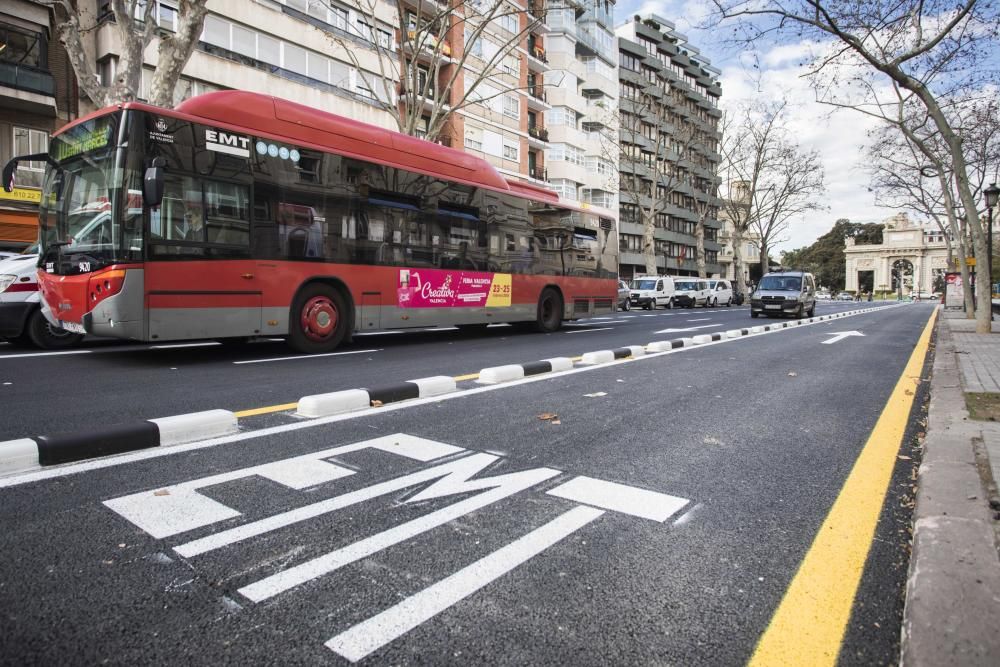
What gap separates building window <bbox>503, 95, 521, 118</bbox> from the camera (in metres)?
39.1

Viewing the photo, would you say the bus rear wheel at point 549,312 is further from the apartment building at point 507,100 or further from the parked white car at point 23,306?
the apartment building at point 507,100

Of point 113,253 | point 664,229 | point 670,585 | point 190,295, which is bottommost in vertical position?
point 670,585

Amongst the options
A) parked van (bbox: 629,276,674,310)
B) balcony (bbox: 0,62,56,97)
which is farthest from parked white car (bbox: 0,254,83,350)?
parked van (bbox: 629,276,674,310)

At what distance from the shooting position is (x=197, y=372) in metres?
7.19

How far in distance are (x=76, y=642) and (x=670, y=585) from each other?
1.88 metres

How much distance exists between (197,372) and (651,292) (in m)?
31.7

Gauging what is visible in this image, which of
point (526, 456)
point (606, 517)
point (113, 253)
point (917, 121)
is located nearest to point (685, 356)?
point (526, 456)

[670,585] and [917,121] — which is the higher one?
[917,121]

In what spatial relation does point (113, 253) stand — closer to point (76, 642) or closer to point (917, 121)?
point (76, 642)

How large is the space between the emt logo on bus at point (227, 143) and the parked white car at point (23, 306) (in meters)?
3.54

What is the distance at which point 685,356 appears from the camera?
9.35 m

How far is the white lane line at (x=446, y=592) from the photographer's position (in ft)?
5.83

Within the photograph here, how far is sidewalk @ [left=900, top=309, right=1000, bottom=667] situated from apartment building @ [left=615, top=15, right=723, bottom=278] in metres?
47.8

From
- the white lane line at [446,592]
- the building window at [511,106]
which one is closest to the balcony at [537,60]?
the building window at [511,106]
